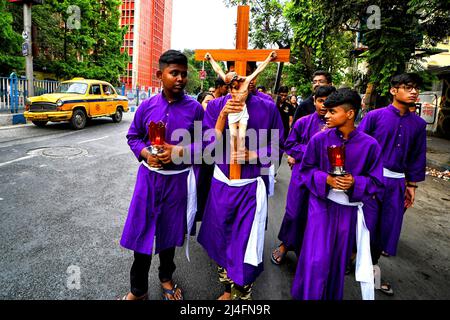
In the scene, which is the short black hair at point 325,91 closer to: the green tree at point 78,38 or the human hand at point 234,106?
the human hand at point 234,106

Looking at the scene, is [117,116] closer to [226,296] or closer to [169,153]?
[169,153]

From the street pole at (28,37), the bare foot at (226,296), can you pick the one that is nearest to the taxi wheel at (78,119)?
the street pole at (28,37)

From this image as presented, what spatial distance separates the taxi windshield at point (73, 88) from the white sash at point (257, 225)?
39.5 ft

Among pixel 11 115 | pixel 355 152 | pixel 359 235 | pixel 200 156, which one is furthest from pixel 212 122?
pixel 11 115

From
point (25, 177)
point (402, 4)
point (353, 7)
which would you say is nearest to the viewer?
point (25, 177)

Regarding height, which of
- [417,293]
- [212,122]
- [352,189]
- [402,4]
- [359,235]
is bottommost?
[417,293]

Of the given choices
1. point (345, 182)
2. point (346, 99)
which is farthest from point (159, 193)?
point (346, 99)

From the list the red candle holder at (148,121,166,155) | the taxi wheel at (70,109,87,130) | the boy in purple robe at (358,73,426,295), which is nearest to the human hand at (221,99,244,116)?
the red candle holder at (148,121,166,155)

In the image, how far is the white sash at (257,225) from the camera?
224 centimetres

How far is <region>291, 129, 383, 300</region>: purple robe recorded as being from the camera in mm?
2176

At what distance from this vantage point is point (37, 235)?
3416 mm

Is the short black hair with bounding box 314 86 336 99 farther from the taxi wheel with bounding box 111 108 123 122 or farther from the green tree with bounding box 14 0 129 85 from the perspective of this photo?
the green tree with bounding box 14 0 129 85
